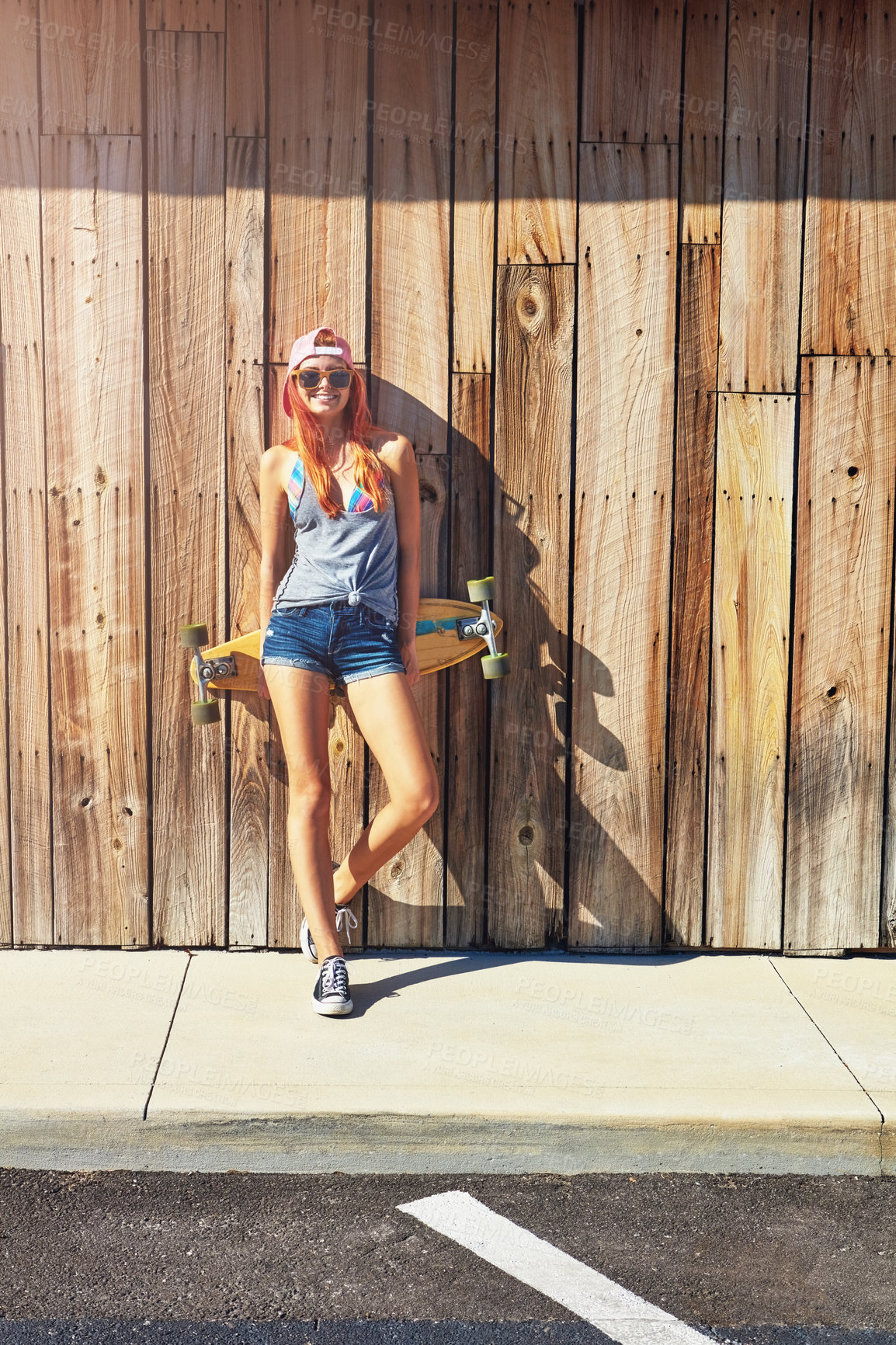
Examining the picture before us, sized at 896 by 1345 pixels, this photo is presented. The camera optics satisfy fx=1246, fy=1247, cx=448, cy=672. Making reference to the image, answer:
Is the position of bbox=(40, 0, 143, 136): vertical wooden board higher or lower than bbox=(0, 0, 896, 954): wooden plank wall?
higher

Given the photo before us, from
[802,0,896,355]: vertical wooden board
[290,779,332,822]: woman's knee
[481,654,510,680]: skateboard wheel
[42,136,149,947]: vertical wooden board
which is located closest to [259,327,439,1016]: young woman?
[290,779,332,822]: woman's knee

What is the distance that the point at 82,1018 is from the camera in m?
3.79

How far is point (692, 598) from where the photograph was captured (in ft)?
14.1

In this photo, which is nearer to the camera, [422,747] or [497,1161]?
[497,1161]

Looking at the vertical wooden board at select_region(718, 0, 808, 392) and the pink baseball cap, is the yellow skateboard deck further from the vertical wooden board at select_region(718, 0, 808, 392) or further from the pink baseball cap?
the vertical wooden board at select_region(718, 0, 808, 392)

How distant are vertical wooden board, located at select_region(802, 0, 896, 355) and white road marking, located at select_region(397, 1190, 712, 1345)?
2938mm

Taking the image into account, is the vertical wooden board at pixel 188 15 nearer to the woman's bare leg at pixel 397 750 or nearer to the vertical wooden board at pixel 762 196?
the vertical wooden board at pixel 762 196

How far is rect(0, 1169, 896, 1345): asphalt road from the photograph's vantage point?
8.39 feet

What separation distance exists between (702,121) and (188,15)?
5.67 feet

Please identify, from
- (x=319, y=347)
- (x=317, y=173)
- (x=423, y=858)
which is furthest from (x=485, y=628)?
(x=317, y=173)

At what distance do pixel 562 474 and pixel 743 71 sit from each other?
4.75 ft

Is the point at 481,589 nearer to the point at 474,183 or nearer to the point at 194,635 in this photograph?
the point at 194,635

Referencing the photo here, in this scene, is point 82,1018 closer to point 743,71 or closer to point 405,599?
point 405,599

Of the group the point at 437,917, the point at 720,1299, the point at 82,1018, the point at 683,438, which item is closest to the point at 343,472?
the point at 683,438
